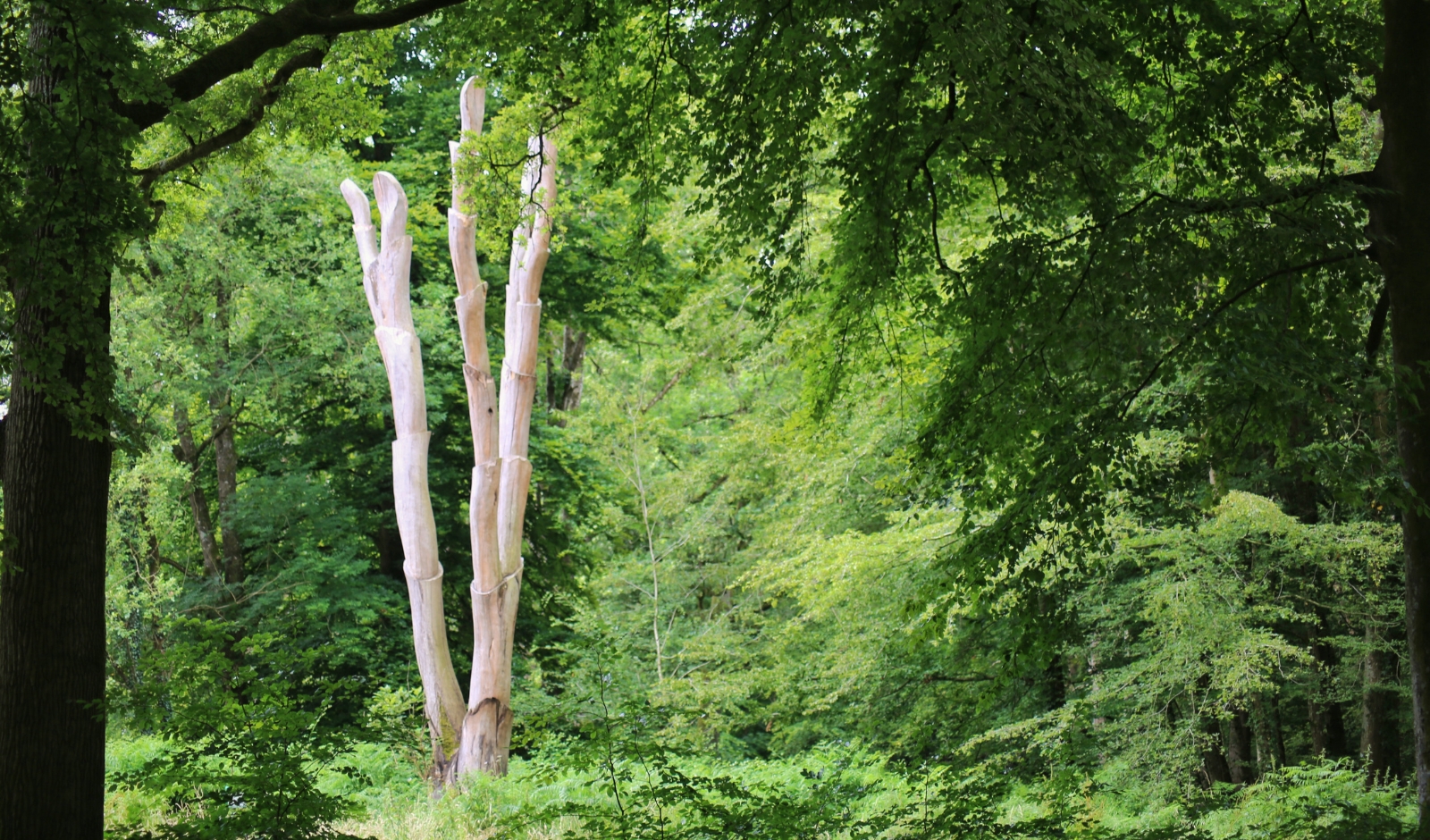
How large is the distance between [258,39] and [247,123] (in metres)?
1.96

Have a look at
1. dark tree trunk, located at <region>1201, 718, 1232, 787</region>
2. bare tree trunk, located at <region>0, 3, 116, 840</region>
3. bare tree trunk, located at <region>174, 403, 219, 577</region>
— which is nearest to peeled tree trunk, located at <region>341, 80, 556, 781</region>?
bare tree trunk, located at <region>174, 403, 219, 577</region>

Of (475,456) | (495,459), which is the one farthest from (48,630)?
(495,459)

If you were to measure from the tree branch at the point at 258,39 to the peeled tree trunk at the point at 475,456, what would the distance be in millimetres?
5079

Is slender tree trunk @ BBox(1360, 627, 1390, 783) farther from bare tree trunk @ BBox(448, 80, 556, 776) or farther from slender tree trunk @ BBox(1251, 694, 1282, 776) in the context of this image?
bare tree trunk @ BBox(448, 80, 556, 776)

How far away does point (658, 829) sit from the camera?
16.8ft

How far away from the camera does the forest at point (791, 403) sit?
424cm

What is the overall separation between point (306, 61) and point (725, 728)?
1007 cm

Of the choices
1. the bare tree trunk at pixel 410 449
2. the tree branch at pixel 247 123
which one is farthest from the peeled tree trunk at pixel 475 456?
the tree branch at pixel 247 123

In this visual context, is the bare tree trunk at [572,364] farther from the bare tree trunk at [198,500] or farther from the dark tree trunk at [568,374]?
the bare tree trunk at [198,500]

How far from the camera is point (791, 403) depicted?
47.8 feet

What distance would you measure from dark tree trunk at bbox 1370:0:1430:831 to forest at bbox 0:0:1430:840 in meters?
0.02

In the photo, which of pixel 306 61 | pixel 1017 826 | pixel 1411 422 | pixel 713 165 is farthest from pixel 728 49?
pixel 1017 826

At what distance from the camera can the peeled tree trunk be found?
1034cm

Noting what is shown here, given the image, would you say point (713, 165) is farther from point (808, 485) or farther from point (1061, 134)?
point (808, 485)
